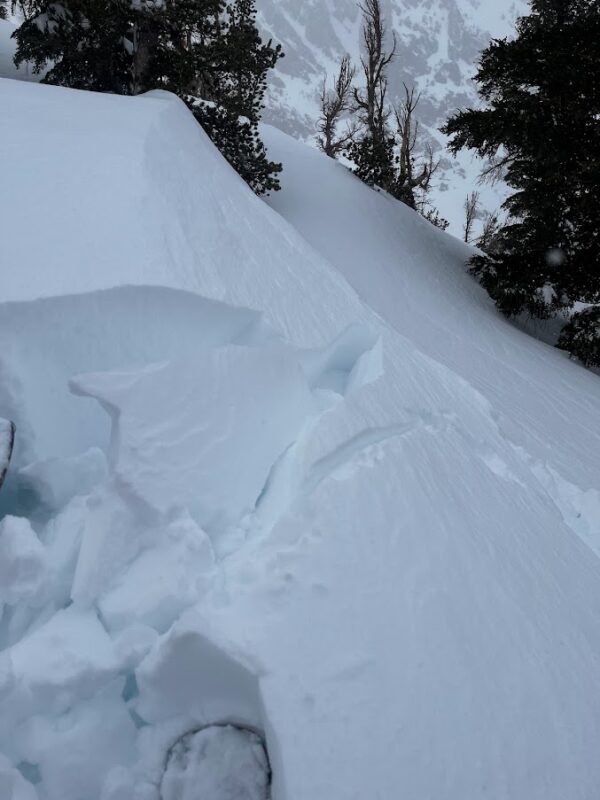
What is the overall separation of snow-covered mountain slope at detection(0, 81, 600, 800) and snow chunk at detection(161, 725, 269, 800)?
0.01 m

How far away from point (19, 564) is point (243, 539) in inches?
28.5

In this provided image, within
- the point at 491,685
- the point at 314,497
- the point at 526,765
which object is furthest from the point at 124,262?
the point at 526,765

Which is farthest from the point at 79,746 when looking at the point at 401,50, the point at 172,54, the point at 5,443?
the point at 401,50

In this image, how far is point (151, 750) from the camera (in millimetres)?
1500

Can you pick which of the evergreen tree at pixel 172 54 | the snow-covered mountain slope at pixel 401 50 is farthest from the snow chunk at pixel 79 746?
the snow-covered mountain slope at pixel 401 50

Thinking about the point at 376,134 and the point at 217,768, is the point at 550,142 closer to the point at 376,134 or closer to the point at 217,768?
the point at 376,134

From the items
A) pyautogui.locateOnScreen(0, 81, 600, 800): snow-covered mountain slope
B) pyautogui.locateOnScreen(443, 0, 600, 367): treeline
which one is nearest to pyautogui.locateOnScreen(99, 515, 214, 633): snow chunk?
pyautogui.locateOnScreen(0, 81, 600, 800): snow-covered mountain slope

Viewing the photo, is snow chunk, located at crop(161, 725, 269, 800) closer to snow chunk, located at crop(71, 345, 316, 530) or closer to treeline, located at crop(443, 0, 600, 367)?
snow chunk, located at crop(71, 345, 316, 530)

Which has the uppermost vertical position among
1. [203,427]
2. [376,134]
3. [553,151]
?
[376,134]

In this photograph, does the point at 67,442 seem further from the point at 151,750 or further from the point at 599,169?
the point at 599,169

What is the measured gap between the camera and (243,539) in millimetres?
1892

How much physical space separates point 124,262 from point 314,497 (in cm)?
141

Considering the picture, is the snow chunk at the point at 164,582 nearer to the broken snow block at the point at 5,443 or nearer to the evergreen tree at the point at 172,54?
the broken snow block at the point at 5,443

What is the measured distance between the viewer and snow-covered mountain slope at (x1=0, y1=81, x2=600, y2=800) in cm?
150
